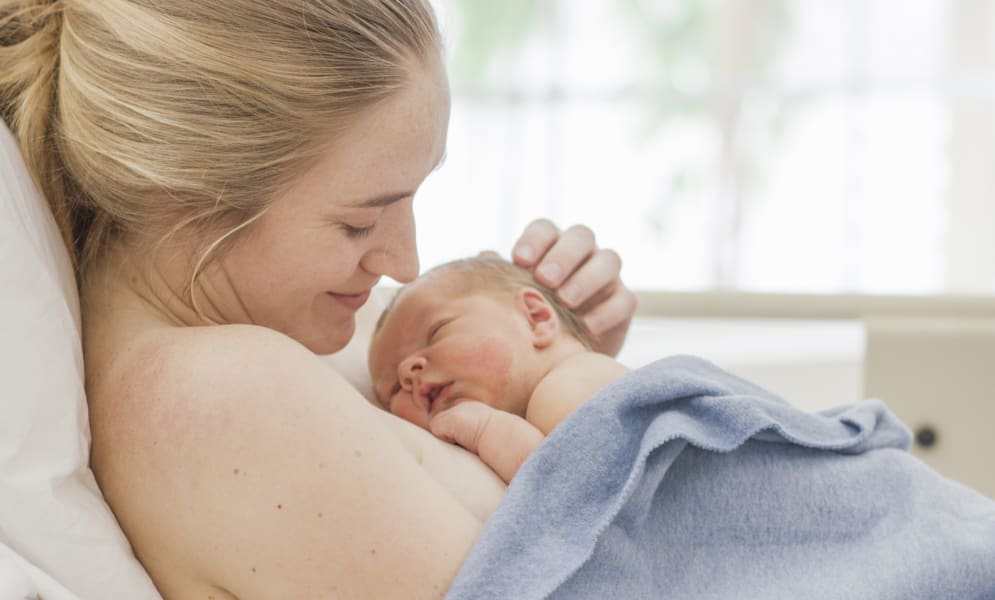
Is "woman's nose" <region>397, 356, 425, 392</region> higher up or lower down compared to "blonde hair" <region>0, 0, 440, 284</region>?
lower down

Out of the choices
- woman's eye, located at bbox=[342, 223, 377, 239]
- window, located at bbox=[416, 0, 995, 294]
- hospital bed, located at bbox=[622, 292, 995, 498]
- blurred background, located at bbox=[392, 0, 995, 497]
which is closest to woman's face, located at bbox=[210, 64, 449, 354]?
woman's eye, located at bbox=[342, 223, 377, 239]

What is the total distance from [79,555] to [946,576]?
839mm

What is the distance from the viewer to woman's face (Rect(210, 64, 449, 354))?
44.4 inches

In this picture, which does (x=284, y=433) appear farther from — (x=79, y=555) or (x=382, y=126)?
(x=382, y=126)

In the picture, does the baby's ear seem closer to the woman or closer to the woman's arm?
the woman

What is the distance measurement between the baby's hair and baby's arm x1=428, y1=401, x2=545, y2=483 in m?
→ 0.22

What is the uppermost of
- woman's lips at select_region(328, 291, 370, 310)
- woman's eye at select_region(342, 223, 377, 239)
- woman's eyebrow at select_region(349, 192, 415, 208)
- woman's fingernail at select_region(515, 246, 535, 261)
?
woman's eyebrow at select_region(349, 192, 415, 208)

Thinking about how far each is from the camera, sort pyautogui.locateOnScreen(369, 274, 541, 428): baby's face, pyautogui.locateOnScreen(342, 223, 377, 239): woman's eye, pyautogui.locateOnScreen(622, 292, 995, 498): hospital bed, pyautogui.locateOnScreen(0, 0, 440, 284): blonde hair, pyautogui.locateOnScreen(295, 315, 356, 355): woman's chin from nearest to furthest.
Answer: pyautogui.locateOnScreen(0, 0, 440, 284): blonde hair < pyautogui.locateOnScreen(342, 223, 377, 239): woman's eye < pyautogui.locateOnScreen(295, 315, 356, 355): woman's chin < pyautogui.locateOnScreen(369, 274, 541, 428): baby's face < pyautogui.locateOnScreen(622, 292, 995, 498): hospital bed

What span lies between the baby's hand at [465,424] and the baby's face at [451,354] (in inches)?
3.8

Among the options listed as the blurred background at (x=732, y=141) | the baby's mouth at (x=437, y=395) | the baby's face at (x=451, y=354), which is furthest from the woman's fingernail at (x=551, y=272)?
the blurred background at (x=732, y=141)

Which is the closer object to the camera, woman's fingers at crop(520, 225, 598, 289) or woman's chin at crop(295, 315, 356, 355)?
woman's chin at crop(295, 315, 356, 355)

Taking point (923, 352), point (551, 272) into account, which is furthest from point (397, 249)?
point (923, 352)

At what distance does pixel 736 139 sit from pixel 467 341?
3.29 m

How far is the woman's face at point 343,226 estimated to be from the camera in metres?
1.13
